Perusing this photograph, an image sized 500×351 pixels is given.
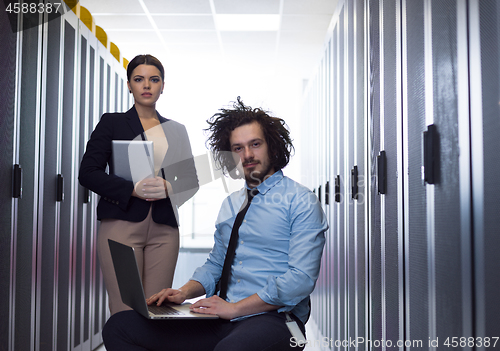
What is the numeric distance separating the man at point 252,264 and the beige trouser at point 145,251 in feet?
1.04

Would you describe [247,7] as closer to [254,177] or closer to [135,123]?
[135,123]

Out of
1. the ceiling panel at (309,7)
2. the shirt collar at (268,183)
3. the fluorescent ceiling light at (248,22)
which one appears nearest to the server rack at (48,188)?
the shirt collar at (268,183)

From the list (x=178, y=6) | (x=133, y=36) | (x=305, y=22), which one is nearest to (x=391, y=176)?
(x=178, y=6)

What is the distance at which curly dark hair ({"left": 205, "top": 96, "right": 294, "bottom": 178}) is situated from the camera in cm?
151

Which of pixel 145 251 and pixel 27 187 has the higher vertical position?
pixel 27 187

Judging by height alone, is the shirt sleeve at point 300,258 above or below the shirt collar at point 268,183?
below

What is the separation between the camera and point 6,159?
67.4 inches

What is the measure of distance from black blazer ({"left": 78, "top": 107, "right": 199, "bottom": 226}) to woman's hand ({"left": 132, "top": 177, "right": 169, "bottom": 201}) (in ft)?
0.09

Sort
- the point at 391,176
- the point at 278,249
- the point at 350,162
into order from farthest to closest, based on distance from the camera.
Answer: the point at 350,162 → the point at 391,176 → the point at 278,249

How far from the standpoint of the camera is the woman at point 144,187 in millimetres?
1671

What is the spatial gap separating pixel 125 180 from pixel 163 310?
2.13 feet

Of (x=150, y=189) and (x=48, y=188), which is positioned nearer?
(x=150, y=189)

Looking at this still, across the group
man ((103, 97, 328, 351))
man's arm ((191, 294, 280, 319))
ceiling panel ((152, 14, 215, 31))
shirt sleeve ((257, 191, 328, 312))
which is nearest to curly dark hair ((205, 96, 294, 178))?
man ((103, 97, 328, 351))

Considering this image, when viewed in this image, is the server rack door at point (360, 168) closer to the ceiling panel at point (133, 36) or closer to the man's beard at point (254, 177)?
the man's beard at point (254, 177)
